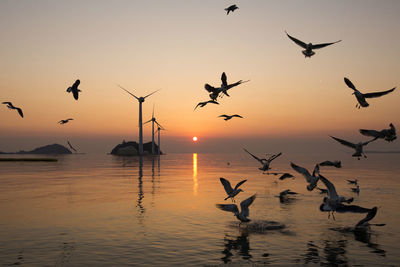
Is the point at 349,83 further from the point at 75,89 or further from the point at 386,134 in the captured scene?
the point at 75,89

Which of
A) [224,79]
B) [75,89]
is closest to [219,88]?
[224,79]

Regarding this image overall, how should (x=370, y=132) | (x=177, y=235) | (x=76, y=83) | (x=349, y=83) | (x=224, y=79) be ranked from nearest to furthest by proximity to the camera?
(x=370, y=132) < (x=349, y=83) < (x=177, y=235) < (x=224, y=79) < (x=76, y=83)

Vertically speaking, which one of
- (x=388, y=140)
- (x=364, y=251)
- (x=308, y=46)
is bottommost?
(x=364, y=251)

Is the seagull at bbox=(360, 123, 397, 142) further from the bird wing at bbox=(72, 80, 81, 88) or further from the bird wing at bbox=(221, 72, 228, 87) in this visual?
the bird wing at bbox=(72, 80, 81, 88)

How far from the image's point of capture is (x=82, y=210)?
3488 centimetres

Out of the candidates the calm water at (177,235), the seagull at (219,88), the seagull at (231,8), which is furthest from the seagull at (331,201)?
the seagull at (231,8)

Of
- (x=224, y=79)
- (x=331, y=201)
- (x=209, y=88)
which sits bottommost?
(x=331, y=201)

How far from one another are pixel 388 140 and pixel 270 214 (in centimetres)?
1394

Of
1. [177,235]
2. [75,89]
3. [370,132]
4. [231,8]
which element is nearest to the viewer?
[370,132]

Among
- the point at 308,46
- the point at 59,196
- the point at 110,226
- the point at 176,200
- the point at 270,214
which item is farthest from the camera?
the point at 59,196

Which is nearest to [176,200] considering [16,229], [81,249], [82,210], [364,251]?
[82,210]

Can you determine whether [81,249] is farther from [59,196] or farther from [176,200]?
[59,196]

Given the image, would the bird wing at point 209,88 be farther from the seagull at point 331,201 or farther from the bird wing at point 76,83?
the seagull at point 331,201

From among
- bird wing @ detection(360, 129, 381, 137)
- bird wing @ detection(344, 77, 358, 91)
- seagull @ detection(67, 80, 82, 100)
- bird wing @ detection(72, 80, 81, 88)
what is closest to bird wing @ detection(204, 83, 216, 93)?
bird wing @ detection(344, 77, 358, 91)
